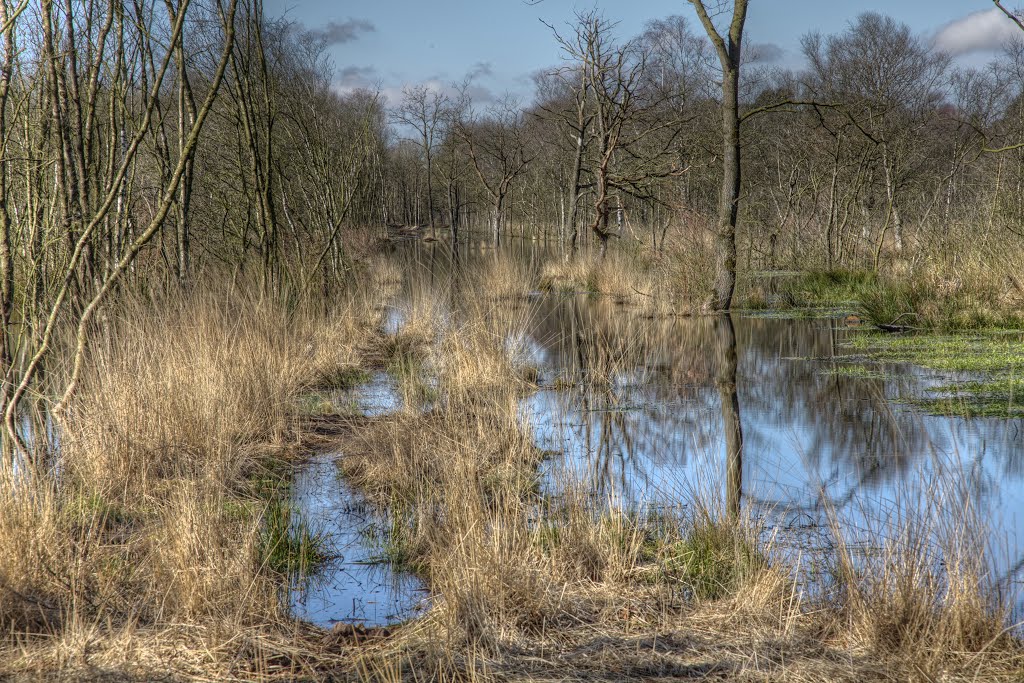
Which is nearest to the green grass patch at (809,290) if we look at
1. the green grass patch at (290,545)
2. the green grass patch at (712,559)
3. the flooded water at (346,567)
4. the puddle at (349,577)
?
the flooded water at (346,567)

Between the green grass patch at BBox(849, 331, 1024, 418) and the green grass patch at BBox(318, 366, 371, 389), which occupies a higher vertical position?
the green grass patch at BBox(849, 331, 1024, 418)

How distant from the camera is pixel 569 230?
76.7ft

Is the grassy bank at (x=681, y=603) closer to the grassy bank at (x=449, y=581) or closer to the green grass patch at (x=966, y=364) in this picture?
the grassy bank at (x=449, y=581)

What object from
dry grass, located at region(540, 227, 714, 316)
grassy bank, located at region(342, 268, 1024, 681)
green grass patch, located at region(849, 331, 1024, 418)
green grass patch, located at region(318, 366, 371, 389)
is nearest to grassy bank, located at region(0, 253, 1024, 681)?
grassy bank, located at region(342, 268, 1024, 681)

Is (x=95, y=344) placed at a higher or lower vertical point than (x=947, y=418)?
higher

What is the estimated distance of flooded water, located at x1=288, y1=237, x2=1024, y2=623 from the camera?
4.18m

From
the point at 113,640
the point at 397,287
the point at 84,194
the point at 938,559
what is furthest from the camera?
the point at 397,287

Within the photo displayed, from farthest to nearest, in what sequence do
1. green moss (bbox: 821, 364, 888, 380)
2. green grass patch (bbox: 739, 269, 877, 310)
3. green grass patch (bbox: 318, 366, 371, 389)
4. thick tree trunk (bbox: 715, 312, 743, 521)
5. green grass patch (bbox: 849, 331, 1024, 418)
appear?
green grass patch (bbox: 739, 269, 877, 310) → green grass patch (bbox: 318, 366, 371, 389) → green moss (bbox: 821, 364, 888, 380) → green grass patch (bbox: 849, 331, 1024, 418) → thick tree trunk (bbox: 715, 312, 743, 521)

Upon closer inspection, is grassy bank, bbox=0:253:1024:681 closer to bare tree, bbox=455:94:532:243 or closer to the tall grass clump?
the tall grass clump

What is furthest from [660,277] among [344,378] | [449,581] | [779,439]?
[449,581]

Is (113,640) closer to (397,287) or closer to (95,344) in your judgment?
(95,344)

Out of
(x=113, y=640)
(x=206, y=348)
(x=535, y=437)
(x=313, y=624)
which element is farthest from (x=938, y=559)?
(x=206, y=348)

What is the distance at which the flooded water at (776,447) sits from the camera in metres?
4.18

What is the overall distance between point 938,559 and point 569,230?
2035 centimetres
